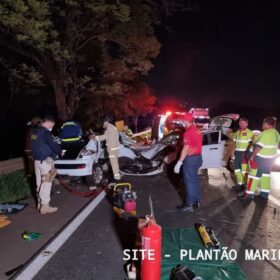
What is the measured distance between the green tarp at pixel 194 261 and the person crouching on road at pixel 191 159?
5.02ft

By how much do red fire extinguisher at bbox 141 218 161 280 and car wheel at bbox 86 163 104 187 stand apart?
5555 millimetres

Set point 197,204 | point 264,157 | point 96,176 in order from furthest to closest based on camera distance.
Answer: point 96,176
point 264,157
point 197,204

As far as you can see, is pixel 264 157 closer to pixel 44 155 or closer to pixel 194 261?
pixel 194 261

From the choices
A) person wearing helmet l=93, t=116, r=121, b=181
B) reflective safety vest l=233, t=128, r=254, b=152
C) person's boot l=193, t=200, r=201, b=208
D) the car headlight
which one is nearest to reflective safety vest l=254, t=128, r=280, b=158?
reflective safety vest l=233, t=128, r=254, b=152

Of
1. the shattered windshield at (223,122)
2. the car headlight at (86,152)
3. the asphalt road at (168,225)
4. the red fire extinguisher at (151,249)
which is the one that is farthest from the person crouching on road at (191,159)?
the shattered windshield at (223,122)

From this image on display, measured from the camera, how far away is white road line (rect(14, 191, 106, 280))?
4340 millimetres

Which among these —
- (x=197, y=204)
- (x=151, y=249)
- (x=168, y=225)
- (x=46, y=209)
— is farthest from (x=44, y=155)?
(x=151, y=249)

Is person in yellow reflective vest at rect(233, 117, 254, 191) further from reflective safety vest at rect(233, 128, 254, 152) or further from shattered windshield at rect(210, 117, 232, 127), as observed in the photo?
shattered windshield at rect(210, 117, 232, 127)

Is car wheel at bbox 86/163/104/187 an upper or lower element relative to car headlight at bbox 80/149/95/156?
lower

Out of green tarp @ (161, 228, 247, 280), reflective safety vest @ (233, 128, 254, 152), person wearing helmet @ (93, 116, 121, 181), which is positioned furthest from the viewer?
person wearing helmet @ (93, 116, 121, 181)

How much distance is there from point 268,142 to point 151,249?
5.10m

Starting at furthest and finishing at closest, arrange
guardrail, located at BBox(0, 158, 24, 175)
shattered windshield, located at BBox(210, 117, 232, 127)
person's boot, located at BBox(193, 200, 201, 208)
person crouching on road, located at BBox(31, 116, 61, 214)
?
shattered windshield, located at BBox(210, 117, 232, 127)
guardrail, located at BBox(0, 158, 24, 175)
person's boot, located at BBox(193, 200, 201, 208)
person crouching on road, located at BBox(31, 116, 61, 214)

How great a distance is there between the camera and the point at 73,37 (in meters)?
13.8

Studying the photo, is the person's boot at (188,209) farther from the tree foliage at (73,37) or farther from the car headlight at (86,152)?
the tree foliage at (73,37)
